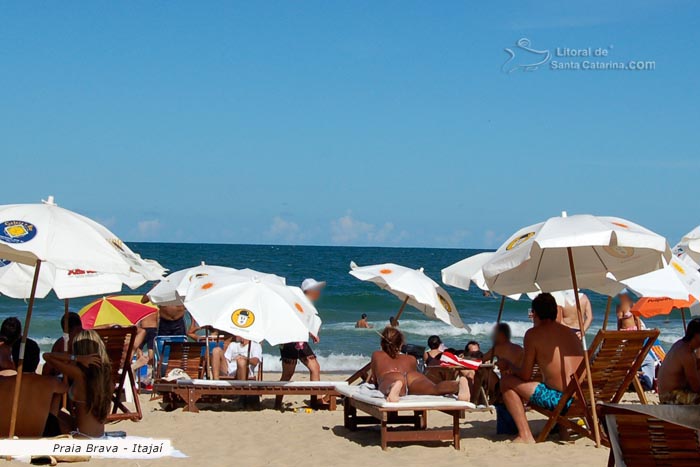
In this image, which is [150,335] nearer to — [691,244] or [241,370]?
[241,370]

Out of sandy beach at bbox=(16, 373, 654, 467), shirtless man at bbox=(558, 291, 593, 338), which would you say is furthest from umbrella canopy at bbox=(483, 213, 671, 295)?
shirtless man at bbox=(558, 291, 593, 338)

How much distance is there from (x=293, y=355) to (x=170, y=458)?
3.68m

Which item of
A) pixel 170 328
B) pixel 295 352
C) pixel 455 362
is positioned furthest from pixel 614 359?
pixel 170 328

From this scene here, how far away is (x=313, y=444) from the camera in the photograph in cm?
714

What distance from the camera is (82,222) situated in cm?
582

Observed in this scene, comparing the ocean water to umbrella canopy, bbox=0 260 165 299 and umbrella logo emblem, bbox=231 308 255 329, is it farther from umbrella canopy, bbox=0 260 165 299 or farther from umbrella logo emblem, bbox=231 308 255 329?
umbrella canopy, bbox=0 260 165 299

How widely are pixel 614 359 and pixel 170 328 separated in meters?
6.61

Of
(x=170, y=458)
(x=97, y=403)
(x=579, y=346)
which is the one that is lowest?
(x=170, y=458)

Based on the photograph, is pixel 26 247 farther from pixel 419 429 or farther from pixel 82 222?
pixel 419 429

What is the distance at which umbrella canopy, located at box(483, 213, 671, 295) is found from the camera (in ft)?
20.0

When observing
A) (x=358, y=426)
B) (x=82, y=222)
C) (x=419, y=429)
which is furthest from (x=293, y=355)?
(x=82, y=222)

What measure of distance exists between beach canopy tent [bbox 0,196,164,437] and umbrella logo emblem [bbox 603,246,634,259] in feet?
12.6

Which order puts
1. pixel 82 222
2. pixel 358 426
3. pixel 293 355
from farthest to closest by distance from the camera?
pixel 293 355 < pixel 358 426 < pixel 82 222

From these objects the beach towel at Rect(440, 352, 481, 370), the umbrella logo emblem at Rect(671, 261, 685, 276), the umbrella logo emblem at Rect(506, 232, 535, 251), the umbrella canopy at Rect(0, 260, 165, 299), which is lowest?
the beach towel at Rect(440, 352, 481, 370)
